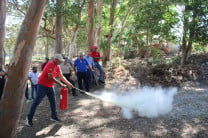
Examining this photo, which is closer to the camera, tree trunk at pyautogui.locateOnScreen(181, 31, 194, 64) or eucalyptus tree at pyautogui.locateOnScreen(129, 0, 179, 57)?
eucalyptus tree at pyautogui.locateOnScreen(129, 0, 179, 57)

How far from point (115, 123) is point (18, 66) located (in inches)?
116

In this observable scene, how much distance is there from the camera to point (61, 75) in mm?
5441

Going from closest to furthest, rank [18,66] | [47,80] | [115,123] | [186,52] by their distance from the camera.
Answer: [18,66] < [47,80] < [115,123] < [186,52]

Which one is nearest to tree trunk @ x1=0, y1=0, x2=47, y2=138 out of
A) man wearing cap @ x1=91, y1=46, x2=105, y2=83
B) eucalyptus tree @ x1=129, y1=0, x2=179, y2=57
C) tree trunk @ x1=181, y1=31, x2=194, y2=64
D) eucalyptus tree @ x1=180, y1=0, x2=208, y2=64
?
man wearing cap @ x1=91, y1=46, x2=105, y2=83

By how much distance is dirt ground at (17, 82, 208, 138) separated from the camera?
4.63 meters

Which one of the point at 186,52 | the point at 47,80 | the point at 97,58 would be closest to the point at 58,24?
the point at 97,58

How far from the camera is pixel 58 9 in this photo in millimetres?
11266

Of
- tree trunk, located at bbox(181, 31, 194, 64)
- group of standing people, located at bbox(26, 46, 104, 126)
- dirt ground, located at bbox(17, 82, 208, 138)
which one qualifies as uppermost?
tree trunk, located at bbox(181, 31, 194, 64)

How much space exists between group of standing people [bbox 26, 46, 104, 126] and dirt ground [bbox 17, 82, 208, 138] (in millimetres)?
469

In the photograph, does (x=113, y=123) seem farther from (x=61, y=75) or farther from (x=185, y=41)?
(x=185, y=41)

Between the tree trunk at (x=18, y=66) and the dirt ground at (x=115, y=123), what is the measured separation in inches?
43.8

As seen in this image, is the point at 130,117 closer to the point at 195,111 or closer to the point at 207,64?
the point at 195,111

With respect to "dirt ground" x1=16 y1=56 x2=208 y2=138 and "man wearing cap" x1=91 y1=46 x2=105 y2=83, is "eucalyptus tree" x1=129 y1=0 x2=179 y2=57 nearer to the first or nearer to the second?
"man wearing cap" x1=91 y1=46 x2=105 y2=83

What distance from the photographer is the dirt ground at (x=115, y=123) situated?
4629 millimetres
